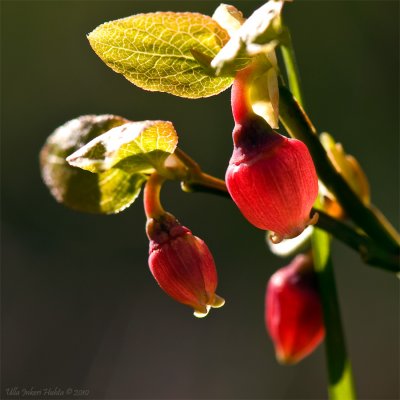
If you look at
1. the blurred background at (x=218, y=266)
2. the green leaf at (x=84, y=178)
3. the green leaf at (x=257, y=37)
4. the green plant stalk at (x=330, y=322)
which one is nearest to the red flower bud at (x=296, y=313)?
the green plant stalk at (x=330, y=322)

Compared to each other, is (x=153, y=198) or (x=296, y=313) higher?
(x=153, y=198)

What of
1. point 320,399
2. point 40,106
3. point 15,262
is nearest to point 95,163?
point 320,399

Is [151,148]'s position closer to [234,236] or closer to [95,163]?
[95,163]

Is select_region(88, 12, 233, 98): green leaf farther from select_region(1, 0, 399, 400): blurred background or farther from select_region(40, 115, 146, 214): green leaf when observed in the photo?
select_region(1, 0, 399, 400): blurred background

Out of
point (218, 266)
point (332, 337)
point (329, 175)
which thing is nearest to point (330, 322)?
point (332, 337)

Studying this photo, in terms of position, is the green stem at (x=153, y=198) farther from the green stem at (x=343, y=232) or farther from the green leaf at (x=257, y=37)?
the green leaf at (x=257, y=37)

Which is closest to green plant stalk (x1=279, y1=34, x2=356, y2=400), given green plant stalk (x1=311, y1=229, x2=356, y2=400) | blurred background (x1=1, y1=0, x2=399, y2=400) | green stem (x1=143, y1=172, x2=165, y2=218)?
green plant stalk (x1=311, y1=229, x2=356, y2=400)

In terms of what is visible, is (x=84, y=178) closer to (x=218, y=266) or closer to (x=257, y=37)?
(x=257, y=37)
